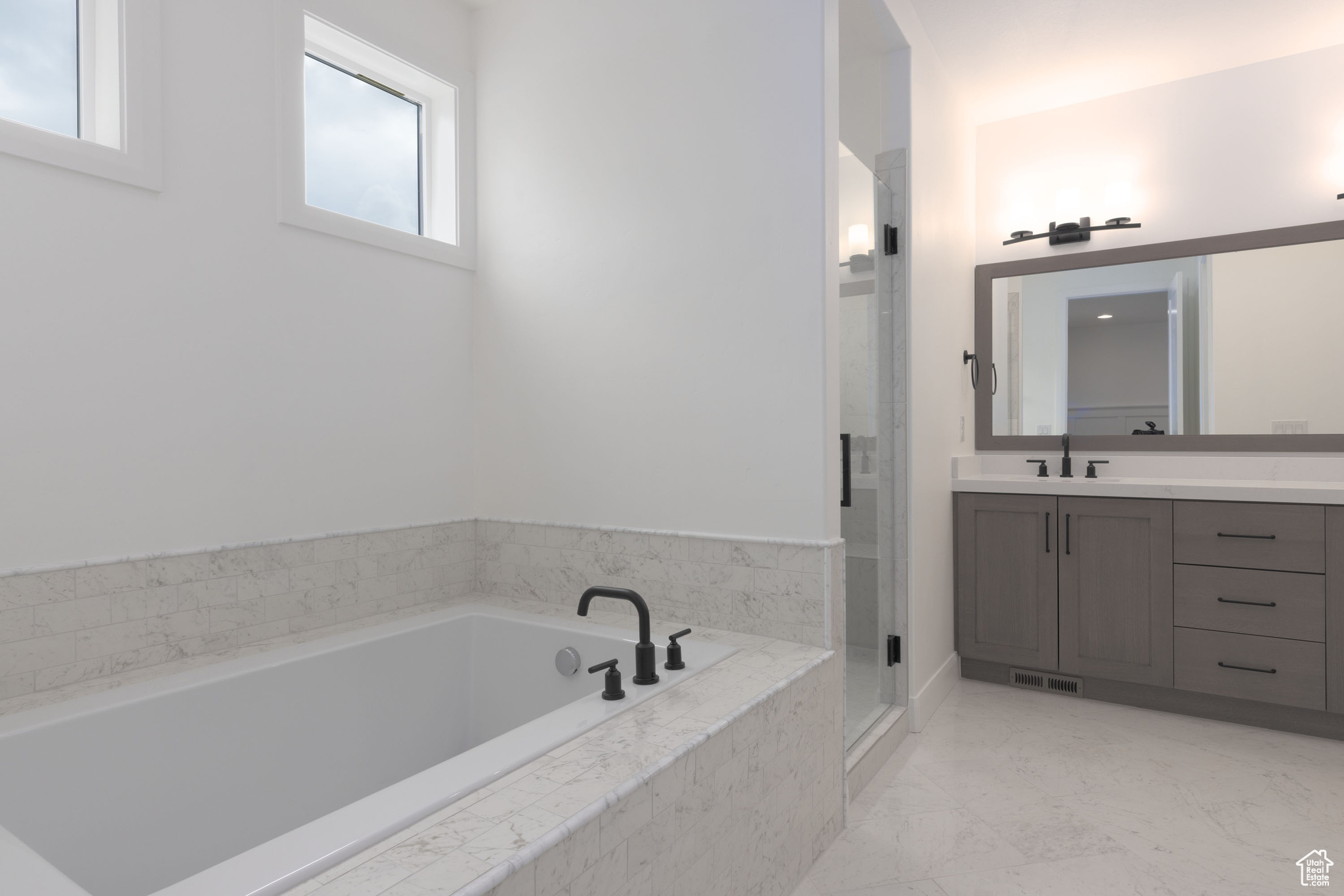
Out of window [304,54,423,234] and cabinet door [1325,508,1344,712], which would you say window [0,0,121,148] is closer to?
window [304,54,423,234]

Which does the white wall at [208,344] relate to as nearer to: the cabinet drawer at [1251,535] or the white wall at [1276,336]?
the cabinet drawer at [1251,535]

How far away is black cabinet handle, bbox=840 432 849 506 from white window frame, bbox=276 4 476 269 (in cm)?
153

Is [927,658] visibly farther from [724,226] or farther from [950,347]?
[724,226]

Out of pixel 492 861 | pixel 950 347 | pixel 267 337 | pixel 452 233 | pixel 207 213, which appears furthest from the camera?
pixel 950 347

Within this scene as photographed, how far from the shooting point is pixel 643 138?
2.22m

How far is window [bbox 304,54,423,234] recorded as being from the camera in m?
2.27

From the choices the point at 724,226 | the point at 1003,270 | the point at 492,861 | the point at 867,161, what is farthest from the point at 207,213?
the point at 1003,270

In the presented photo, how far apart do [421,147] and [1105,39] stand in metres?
2.67

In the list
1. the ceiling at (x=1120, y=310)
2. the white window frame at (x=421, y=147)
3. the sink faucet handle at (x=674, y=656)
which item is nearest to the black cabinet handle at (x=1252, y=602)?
the ceiling at (x=1120, y=310)

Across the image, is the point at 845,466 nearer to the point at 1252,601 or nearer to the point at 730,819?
the point at 730,819

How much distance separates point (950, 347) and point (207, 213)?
2.78 m

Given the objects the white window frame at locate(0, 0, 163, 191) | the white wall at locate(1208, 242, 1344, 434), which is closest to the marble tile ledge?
the white wall at locate(1208, 242, 1344, 434)

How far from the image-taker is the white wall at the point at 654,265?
195cm

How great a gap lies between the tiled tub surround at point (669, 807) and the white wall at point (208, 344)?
125cm
